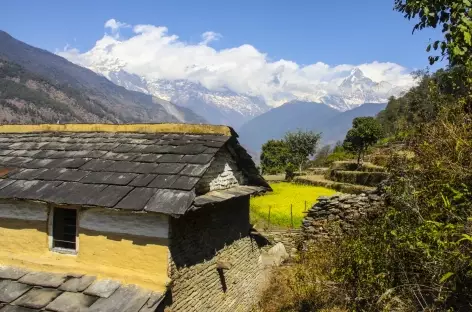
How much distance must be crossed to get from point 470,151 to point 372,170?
2349 centimetres

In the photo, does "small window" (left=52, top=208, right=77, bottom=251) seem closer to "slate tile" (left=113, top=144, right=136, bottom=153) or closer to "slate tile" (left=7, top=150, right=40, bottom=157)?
"slate tile" (left=113, top=144, right=136, bottom=153)

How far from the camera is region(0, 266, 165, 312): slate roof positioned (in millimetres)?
6004

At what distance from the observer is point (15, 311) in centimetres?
597

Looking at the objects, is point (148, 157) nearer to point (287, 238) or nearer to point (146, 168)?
point (146, 168)

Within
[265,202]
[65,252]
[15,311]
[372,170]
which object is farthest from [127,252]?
[372,170]

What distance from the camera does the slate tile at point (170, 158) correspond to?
7.69 metres

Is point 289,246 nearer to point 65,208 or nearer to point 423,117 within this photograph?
Result: point 423,117

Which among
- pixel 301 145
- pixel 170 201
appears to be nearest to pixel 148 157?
pixel 170 201

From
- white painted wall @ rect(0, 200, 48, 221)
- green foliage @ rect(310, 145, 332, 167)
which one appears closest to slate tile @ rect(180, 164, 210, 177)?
white painted wall @ rect(0, 200, 48, 221)

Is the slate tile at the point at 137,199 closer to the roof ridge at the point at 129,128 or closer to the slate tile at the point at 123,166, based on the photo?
the slate tile at the point at 123,166

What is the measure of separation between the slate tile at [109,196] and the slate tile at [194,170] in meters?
1.04

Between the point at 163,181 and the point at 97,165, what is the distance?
1.83 m

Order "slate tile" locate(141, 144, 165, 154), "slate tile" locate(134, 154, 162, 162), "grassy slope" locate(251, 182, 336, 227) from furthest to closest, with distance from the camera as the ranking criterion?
"grassy slope" locate(251, 182, 336, 227), "slate tile" locate(141, 144, 165, 154), "slate tile" locate(134, 154, 162, 162)

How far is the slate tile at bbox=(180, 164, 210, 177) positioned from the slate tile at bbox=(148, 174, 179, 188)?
0.22 meters
